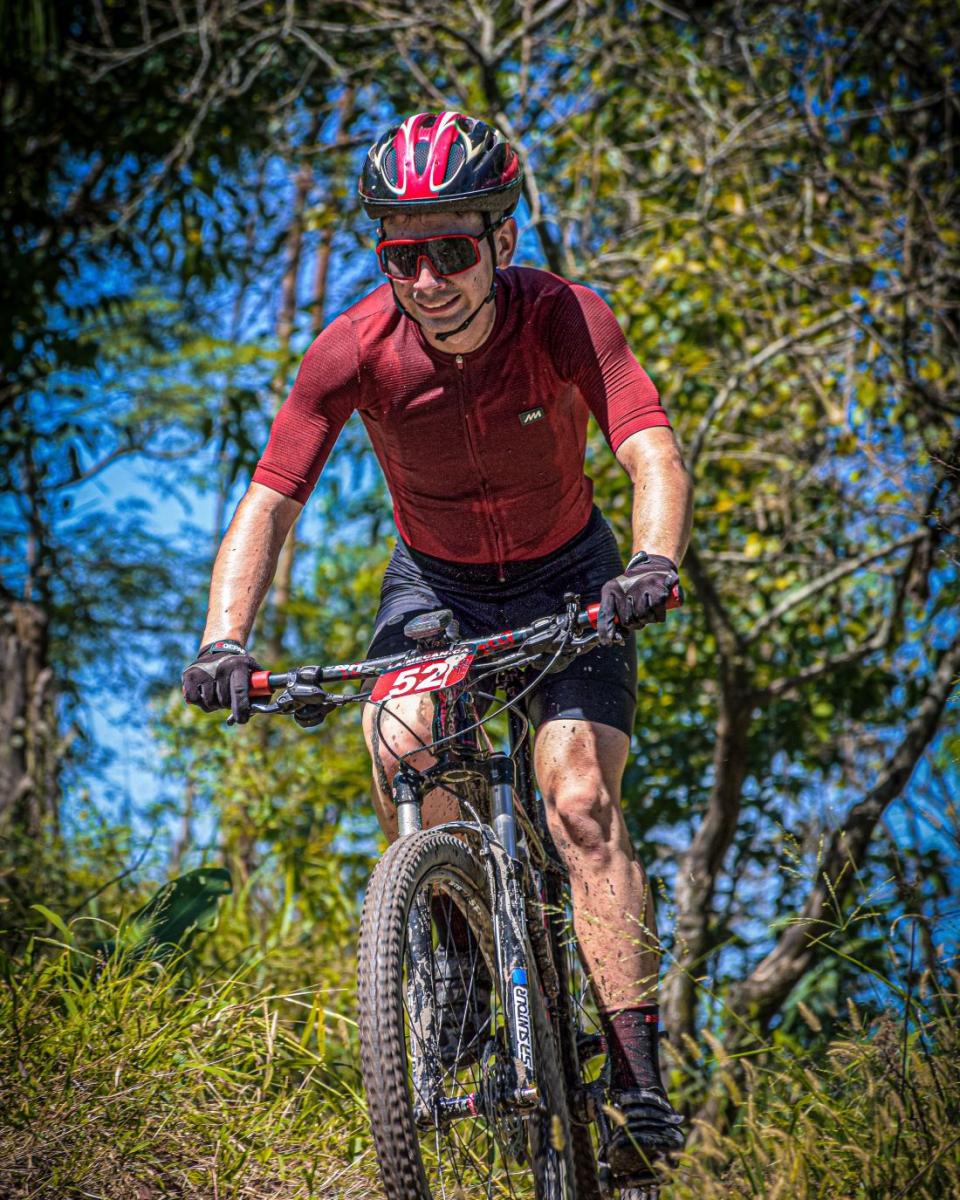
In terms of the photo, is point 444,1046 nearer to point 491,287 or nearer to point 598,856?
point 598,856

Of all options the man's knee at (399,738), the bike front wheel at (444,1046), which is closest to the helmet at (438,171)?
the man's knee at (399,738)

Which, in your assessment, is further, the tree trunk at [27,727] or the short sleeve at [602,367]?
the tree trunk at [27,727]

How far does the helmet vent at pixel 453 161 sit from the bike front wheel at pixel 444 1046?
148 cm

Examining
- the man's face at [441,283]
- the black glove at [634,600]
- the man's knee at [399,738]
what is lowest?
the man's knee at [399,738]

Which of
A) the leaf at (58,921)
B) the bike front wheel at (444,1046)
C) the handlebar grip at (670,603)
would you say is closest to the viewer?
the bike front wheel at (444,1046)

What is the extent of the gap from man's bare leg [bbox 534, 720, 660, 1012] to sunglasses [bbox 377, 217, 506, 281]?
42.7 inches

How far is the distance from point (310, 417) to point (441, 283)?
462 millimetres

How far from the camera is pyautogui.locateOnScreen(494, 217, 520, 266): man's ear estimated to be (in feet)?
10.0

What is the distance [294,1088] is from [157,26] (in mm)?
6679

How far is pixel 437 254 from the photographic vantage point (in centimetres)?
283

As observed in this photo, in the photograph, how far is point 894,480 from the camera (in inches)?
238

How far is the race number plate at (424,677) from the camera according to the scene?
2.41 m

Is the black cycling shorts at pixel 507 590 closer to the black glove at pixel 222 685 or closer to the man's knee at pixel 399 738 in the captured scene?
the man's knee at pixel 399 738

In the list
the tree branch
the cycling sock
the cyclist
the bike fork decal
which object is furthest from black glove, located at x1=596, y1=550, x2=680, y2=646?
the tree branch
